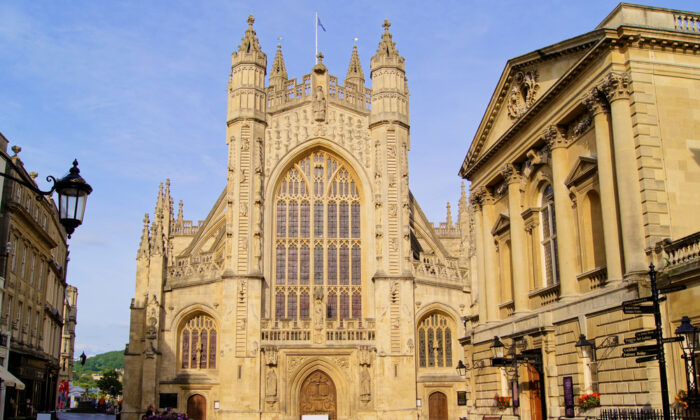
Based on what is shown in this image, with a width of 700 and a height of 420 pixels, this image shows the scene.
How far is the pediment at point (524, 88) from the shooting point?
763 inches

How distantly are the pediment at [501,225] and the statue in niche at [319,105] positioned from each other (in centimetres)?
1648

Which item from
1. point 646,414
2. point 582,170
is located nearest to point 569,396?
point 646,414

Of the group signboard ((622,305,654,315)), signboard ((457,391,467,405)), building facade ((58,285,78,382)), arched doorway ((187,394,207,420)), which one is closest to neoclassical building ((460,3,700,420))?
signboard ((622,305,654,315))

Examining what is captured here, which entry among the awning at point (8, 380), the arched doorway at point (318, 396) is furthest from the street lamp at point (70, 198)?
the arched doorway at point (318, 396)

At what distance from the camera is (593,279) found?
18.7 metres

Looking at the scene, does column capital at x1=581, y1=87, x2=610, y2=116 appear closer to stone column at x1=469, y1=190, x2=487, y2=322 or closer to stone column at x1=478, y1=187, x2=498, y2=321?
stone column at x1=478, y1=187, x2=498, y2=321

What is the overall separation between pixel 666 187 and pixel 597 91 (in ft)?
9.83

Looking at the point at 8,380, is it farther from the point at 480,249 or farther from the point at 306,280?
the point at 480,249

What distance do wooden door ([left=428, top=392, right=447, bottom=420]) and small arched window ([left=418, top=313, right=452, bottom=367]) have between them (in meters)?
1.65

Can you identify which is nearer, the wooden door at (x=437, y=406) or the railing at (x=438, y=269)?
the wooden door at (x=437, y=406)

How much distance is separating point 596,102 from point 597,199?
2.70 metres

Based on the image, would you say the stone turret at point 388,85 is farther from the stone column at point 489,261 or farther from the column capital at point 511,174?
the column capital at point 511,174

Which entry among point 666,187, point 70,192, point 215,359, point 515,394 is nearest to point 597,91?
point 666,187

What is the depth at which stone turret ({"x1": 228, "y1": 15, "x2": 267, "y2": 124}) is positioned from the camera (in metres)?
39.0
